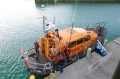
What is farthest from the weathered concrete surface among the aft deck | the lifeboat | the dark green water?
the dark green water

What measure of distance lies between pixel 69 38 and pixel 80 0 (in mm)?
28286

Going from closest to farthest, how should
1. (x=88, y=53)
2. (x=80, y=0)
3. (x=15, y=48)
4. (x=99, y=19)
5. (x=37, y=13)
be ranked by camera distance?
(x=88, y=53) → (x=15, y=48) → (x=99, y=19) → (x=37, y=13) → (x=80, y=0)

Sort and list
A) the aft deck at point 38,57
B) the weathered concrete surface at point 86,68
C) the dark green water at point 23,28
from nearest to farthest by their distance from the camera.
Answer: the weathered concrete surface at point 86,68 < the aft deck at point 38,57 < the dark green water at point 23,28

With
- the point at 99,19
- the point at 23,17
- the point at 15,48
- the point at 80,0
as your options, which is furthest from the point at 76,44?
the point at 80,0

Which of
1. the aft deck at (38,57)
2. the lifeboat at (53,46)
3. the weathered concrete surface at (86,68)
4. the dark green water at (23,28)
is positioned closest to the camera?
the weathered concrete surface at (86,68)

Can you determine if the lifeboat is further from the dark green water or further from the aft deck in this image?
the dark green water

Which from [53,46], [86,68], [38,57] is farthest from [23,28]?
[86,68]

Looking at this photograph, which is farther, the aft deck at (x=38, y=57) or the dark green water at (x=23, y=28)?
the dark green water at (x=23, y=28)

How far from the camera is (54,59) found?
9.16 m

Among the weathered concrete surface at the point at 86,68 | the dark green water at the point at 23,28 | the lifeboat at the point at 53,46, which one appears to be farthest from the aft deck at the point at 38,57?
the weathered concrete surface at the point at 86,68

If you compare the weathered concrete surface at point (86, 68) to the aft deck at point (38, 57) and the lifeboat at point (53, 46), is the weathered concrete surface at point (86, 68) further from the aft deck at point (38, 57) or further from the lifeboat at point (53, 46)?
the aft deck at point (38, 57)

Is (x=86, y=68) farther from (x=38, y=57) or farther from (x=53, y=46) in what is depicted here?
(x=38, y=57)

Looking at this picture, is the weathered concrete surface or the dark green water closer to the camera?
the weathered concrete surface

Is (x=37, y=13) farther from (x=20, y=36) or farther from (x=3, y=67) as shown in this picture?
(x=3, y=67)
